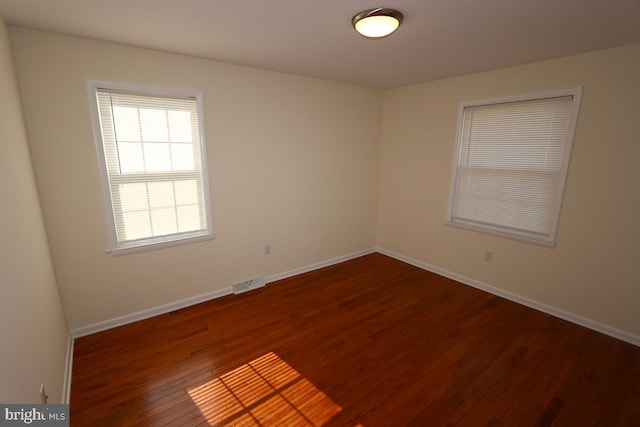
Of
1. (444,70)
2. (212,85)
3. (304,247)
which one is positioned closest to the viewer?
(212,85)

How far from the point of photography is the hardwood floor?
174 cm

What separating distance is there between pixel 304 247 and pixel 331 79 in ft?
7.02

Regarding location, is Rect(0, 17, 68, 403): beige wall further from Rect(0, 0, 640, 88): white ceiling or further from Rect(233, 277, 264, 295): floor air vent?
Rect(233, 277, 264, 295): floor air vent

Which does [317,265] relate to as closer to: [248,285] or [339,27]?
[248,285]

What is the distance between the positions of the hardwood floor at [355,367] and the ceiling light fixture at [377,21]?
2.34 meters

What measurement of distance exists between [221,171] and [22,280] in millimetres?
1761

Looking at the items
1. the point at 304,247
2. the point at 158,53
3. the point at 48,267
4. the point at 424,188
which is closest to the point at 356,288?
the point at 304,247

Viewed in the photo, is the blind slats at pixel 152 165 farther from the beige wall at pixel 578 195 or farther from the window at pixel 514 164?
the window at pixel 514 164

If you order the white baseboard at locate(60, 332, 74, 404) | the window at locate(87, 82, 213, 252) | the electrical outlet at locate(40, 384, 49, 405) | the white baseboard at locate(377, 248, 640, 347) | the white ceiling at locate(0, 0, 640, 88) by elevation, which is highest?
the white ceiling at locate(0, 0, 640, 88)

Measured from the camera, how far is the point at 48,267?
6.60 ft

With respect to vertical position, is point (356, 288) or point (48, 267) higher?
point (48, 267)

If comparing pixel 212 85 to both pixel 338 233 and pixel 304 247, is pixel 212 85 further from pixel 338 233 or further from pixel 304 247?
pixel 338 233

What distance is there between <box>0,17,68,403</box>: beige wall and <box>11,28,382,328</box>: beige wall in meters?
0.19

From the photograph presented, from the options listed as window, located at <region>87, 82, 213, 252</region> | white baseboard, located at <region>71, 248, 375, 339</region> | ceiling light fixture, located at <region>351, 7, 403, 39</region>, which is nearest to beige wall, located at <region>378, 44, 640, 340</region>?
ceiling light fixture, located at <region>351, 7, 403, 39</region>
